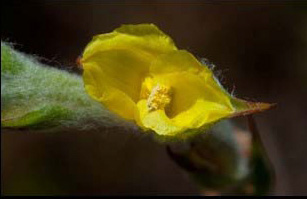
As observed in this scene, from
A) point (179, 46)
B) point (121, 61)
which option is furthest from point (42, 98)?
point (179, 46)

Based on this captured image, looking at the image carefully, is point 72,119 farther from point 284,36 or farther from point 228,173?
point 284,36

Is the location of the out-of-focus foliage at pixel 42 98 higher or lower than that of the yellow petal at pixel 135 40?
lower

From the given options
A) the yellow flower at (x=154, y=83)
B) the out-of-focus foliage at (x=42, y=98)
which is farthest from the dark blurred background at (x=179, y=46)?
the yellow flower at (x=154, y=83)

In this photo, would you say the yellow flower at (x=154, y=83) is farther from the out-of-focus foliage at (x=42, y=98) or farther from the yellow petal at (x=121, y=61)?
the out-of-focus foliage at (x=42, y=98)

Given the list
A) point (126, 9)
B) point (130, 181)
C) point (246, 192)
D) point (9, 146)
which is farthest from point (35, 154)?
point (246, 192)

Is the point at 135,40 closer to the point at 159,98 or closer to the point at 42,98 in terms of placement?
the point at 159,98

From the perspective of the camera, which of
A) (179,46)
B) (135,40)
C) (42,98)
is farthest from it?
(179,46)

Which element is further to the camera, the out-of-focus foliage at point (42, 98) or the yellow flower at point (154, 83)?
the out-of-focus foliage at point (42, 98)

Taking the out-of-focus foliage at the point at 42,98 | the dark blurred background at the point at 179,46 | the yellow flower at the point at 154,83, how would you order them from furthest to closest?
the dark blurred background at the point at 179,46 < the out-of-focus foliage at the point at 42,98 < the yellow flower at the point at 154,83
